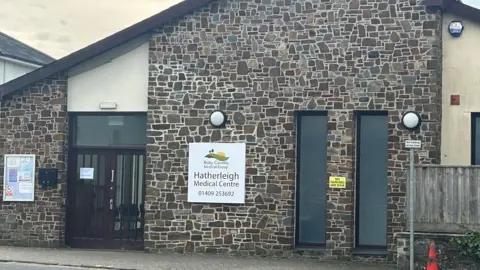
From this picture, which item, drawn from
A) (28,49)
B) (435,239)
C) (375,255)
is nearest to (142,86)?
(375,255)

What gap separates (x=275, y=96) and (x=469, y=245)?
5.51 metres

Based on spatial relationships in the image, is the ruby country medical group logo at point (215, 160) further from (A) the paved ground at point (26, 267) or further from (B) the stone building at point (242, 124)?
(A) the paved ground at point (26, 267)

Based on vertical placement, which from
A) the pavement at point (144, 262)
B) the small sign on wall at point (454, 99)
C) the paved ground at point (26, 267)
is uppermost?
the small sign on wall at point (454, 99)

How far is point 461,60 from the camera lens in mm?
15562

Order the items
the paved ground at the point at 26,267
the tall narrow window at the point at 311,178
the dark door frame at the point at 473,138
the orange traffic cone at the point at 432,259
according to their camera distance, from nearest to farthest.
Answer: the orange traffic cone at the point at 432,259 < the paved ground at the point at 26,267 < the dark door frame at the point at 473,138 < the tall narrow window at the point at 311,178

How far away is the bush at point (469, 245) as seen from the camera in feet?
40.4

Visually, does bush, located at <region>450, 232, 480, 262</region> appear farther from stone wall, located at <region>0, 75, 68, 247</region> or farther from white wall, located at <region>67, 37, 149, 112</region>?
stone wall, located at <region>0, 75, 68, 247</region>

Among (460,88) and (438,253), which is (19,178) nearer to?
(438,253)

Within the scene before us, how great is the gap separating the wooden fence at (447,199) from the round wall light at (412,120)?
1.96 meters

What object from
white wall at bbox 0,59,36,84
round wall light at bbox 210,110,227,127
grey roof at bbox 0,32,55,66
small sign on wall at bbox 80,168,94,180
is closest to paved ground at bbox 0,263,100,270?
small sign on wall at bbox 80,168,94,180

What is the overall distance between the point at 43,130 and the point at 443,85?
944 centimetres

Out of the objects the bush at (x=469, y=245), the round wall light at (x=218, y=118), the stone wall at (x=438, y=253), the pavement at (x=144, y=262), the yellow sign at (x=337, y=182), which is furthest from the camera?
the round wall light at (x=218, y=118)

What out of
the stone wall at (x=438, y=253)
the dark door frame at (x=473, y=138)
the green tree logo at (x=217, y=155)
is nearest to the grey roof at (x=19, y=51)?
the green tree logo at (x=217, y=155)

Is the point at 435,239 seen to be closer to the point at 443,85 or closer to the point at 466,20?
the point at 443,85
